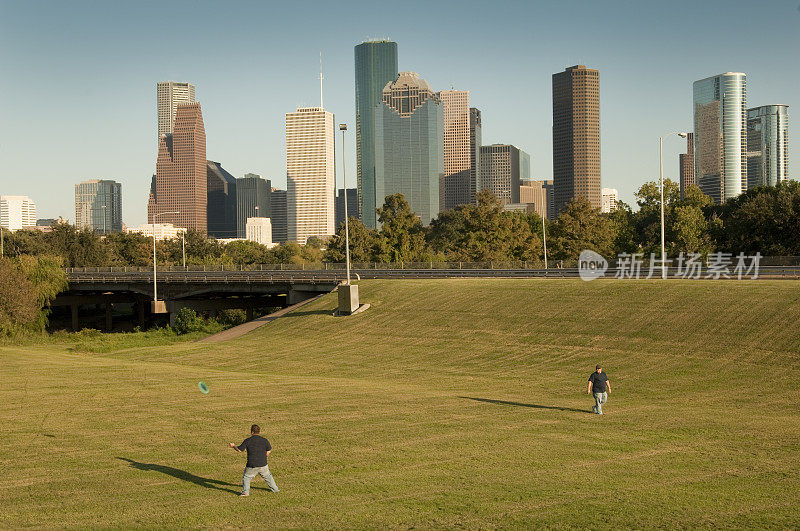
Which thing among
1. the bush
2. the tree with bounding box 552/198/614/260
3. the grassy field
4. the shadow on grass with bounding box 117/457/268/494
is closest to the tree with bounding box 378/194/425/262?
the tree with bounding box 552/198/614/260

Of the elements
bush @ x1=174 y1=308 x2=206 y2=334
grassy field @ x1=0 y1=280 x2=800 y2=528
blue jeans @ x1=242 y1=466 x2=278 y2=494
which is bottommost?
bush @ x1=174 y1=308 x2=206 y2=334

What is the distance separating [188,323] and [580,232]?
4215 cm

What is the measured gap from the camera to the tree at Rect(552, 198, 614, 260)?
7975cm

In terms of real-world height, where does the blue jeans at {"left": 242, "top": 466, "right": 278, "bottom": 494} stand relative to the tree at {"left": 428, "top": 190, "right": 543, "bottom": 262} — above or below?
below

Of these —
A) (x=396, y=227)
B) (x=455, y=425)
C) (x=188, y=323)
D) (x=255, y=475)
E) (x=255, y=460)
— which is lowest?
(x=188, y=323)

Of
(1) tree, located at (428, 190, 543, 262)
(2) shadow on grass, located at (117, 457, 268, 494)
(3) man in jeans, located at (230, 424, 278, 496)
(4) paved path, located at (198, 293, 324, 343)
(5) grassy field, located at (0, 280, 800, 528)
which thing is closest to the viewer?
(5) grassy field, located at (0, 280, 800, 528)

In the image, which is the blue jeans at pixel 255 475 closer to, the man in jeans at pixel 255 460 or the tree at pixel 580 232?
the man in jeans at pixel 255 460

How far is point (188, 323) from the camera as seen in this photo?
6419cm

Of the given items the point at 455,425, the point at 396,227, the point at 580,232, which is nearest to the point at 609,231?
the point at 580,232

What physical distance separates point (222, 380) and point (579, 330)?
19194 millimetres

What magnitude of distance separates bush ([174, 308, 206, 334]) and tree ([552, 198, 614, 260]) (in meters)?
38.9

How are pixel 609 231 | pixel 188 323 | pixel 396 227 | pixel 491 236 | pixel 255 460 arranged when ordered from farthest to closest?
pixel 396 227
pixel 491 236
pixel 609 231
pixel 188 323
pixel 255 460

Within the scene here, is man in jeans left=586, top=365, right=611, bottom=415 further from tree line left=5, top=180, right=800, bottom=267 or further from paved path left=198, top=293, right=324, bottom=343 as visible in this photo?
tree line left=5, top=180, right=800, bottom=267

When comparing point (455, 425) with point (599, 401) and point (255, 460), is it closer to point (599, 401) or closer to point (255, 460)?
point (599, 401)
